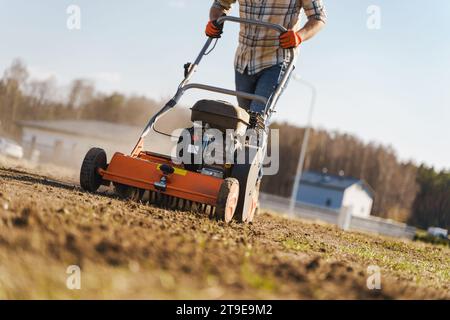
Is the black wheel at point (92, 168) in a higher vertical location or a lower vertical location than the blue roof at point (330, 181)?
higher

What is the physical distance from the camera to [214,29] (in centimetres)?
608

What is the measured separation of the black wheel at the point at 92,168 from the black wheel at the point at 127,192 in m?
0.21

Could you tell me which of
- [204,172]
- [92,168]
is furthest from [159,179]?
[92,168]

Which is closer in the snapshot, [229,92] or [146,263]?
[146,263]

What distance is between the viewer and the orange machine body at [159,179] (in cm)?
476

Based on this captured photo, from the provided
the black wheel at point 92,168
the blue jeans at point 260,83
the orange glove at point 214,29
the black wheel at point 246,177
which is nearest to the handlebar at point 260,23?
the orange glove at point 214,29

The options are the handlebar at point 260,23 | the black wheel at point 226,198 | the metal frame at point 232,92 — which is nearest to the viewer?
the black wheel at point 226,198

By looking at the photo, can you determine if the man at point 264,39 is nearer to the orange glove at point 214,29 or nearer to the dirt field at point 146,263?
the orange glove at point 214,29

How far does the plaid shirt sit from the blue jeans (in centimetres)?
6

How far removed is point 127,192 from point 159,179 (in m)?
0.83

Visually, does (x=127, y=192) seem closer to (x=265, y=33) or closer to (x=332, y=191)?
(x=265, y=33)

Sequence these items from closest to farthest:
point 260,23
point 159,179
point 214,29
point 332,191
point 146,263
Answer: point 146,263
point 159,179
point 260,23
point 214,29
point 332,191

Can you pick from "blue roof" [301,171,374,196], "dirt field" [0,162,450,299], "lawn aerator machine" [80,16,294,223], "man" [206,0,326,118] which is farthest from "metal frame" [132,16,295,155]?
"blue roof" [301,171,374,196]
